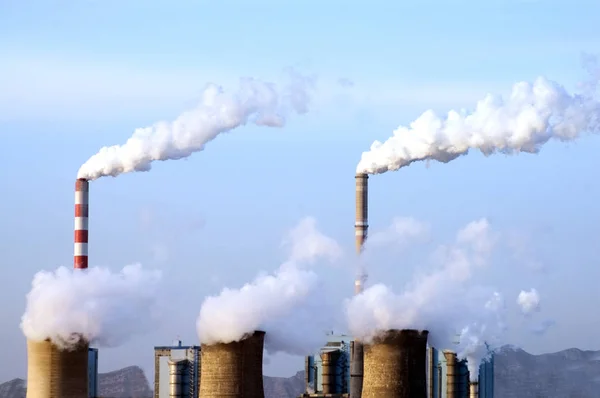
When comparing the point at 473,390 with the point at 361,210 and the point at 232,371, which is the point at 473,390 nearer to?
the point at 361,210

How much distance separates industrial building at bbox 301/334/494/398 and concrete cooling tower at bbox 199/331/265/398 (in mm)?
13067

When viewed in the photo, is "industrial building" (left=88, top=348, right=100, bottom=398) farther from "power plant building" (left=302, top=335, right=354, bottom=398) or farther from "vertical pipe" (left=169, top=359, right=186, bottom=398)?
"power plant building" (left=302, top=335, right=354, bottom=398)

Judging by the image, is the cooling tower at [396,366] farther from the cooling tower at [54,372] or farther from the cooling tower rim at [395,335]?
the cooling tower at [54,372]

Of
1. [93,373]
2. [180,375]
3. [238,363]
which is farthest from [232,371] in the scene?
[93,373]

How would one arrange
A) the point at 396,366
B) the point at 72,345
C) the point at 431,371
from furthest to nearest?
1. the point at 431,371
2. the point at 72,345
3. the point at 396,366

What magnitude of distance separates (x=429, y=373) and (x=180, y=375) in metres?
10.7

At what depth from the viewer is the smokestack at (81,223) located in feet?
164

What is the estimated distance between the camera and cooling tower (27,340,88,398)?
4531cm

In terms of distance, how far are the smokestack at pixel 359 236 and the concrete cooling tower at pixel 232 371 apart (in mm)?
10924

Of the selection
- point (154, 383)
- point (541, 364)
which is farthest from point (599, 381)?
point (154, 383)

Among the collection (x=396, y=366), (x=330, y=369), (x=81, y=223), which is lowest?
(x=330, y=369)

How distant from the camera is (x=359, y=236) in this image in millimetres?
55000

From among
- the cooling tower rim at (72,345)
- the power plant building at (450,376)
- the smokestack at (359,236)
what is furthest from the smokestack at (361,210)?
the cooling tower rim at (72,345)

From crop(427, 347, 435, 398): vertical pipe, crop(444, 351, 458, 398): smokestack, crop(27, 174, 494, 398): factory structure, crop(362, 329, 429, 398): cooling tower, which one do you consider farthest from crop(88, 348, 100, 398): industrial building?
crop(362, 329, 429, 398): cooling tower
